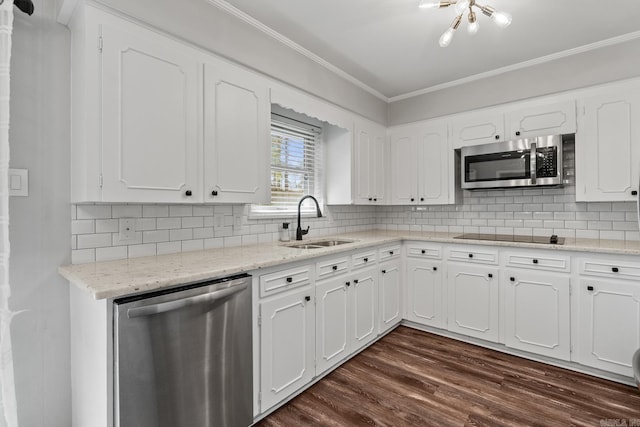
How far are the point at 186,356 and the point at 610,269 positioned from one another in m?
2.82

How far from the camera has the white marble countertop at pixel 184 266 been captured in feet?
4.22

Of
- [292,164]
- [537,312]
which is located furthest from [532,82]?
[292,164]

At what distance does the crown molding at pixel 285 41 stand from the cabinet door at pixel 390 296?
1897 mm

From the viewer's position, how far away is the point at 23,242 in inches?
61.6

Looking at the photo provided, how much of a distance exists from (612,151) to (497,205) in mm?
1015

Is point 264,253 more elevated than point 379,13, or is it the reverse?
point 379,13

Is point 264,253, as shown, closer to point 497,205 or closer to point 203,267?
point 203,267

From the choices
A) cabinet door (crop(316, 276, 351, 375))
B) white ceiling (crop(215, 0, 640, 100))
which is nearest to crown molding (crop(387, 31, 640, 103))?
white ceiling (crop(215, 0, 640, 100))

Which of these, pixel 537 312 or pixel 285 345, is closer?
pixel 285 345

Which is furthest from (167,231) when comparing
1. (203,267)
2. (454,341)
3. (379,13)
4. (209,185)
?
(454,341)

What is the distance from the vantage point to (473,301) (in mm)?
2912

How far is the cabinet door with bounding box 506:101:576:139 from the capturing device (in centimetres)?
274

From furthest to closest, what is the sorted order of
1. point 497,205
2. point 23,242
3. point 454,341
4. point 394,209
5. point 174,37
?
point 394,209, point 497,205, point 454,341, point 174,37, point 23,242

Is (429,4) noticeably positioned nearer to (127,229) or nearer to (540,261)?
(540,261)
